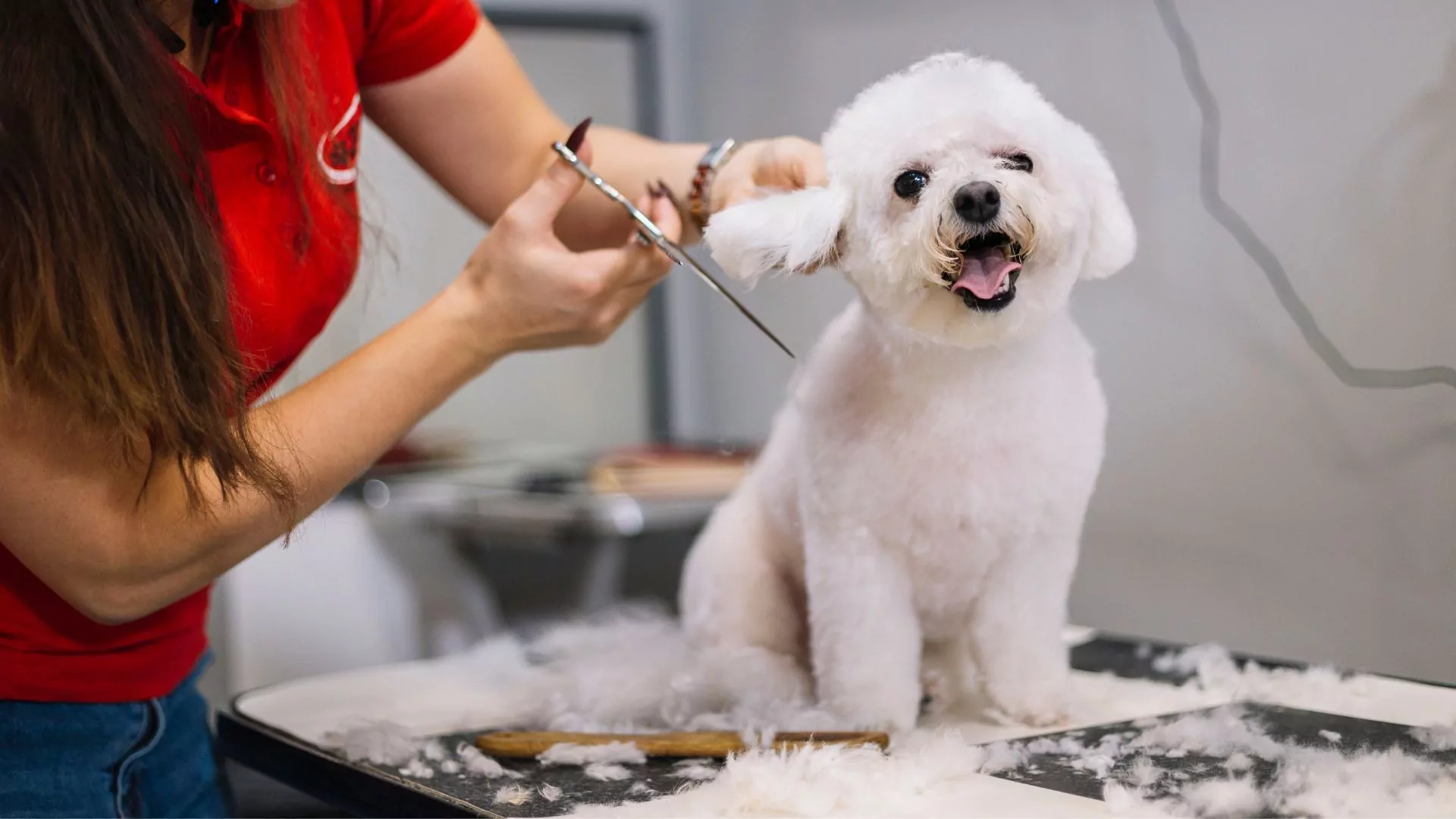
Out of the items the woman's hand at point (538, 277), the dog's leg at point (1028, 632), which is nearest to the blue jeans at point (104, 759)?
the woman's hand at point (538, 277)

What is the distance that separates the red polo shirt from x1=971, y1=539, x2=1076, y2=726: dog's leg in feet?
1.74

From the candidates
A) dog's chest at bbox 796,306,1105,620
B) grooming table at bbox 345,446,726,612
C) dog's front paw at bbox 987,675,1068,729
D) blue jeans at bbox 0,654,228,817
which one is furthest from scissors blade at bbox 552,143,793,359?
grooming table at bbox 345,446,726,612

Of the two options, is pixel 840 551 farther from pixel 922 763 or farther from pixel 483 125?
pixel 483 125

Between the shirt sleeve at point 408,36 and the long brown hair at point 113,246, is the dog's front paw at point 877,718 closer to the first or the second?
the long brown hair at point 113,246

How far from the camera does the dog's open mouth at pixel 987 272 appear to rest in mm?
795

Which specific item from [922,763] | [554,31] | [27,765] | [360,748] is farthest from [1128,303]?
[554,31]

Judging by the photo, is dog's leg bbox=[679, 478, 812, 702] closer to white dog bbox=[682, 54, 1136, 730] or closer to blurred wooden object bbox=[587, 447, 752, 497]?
white dog bbox=[682, 54, 1136, 730]

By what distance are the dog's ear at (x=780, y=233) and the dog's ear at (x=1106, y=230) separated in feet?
0.55

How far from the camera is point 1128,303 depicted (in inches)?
54.5

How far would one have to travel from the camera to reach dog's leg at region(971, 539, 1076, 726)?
0.89m

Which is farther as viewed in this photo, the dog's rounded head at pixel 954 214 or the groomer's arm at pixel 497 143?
the groomer's arm at pixel 497 143

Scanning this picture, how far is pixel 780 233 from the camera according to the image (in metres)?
0.82

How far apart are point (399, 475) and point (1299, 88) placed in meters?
1.60

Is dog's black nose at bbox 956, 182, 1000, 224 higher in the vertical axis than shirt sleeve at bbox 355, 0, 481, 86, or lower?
lower
